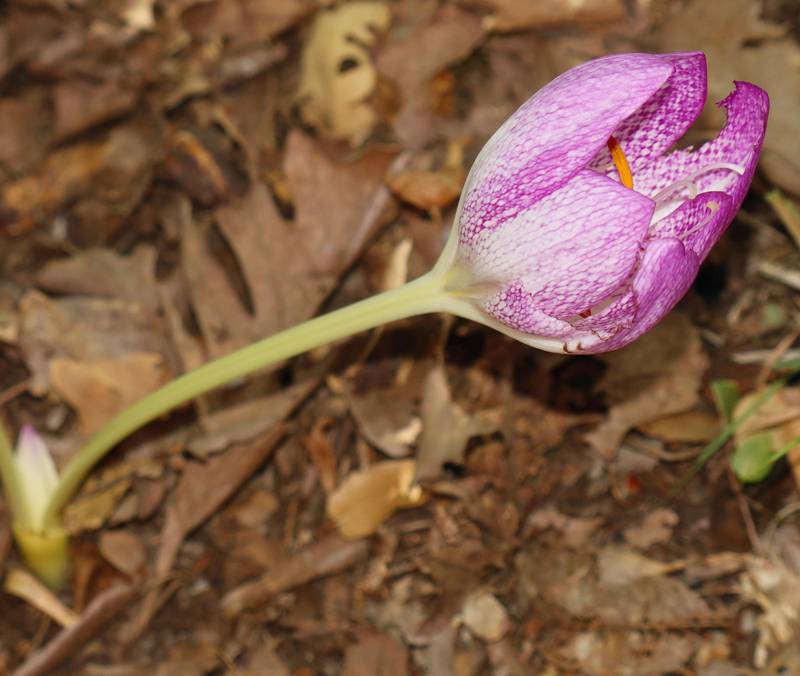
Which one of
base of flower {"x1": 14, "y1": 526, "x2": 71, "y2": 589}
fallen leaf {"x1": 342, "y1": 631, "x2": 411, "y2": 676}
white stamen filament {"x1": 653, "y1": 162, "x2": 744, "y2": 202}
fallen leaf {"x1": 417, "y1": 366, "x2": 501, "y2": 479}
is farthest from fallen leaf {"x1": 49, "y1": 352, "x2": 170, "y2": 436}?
white stamen filament {"x1": 653, "y1": 162, "x2": 744, "y2": 202}

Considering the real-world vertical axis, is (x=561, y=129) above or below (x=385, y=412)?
above

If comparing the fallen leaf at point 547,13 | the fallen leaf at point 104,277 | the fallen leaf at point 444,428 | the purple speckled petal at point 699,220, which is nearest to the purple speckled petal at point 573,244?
the purple speckled petal at point 699,220

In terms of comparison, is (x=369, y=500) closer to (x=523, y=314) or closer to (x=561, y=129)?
(x=523, y=314)

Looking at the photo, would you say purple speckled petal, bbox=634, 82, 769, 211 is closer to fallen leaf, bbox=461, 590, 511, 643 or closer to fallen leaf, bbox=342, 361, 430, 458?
fallen leaf, bbox=342, 361, 430, 458

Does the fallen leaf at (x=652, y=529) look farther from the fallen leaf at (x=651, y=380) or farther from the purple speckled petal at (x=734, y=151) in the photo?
the purple speckled petal at (x=734, y=151)

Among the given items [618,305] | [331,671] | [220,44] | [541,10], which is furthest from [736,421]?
[220,44]

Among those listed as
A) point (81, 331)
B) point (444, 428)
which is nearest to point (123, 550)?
point (81, 331)

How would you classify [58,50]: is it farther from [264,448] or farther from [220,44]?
[264,448]
